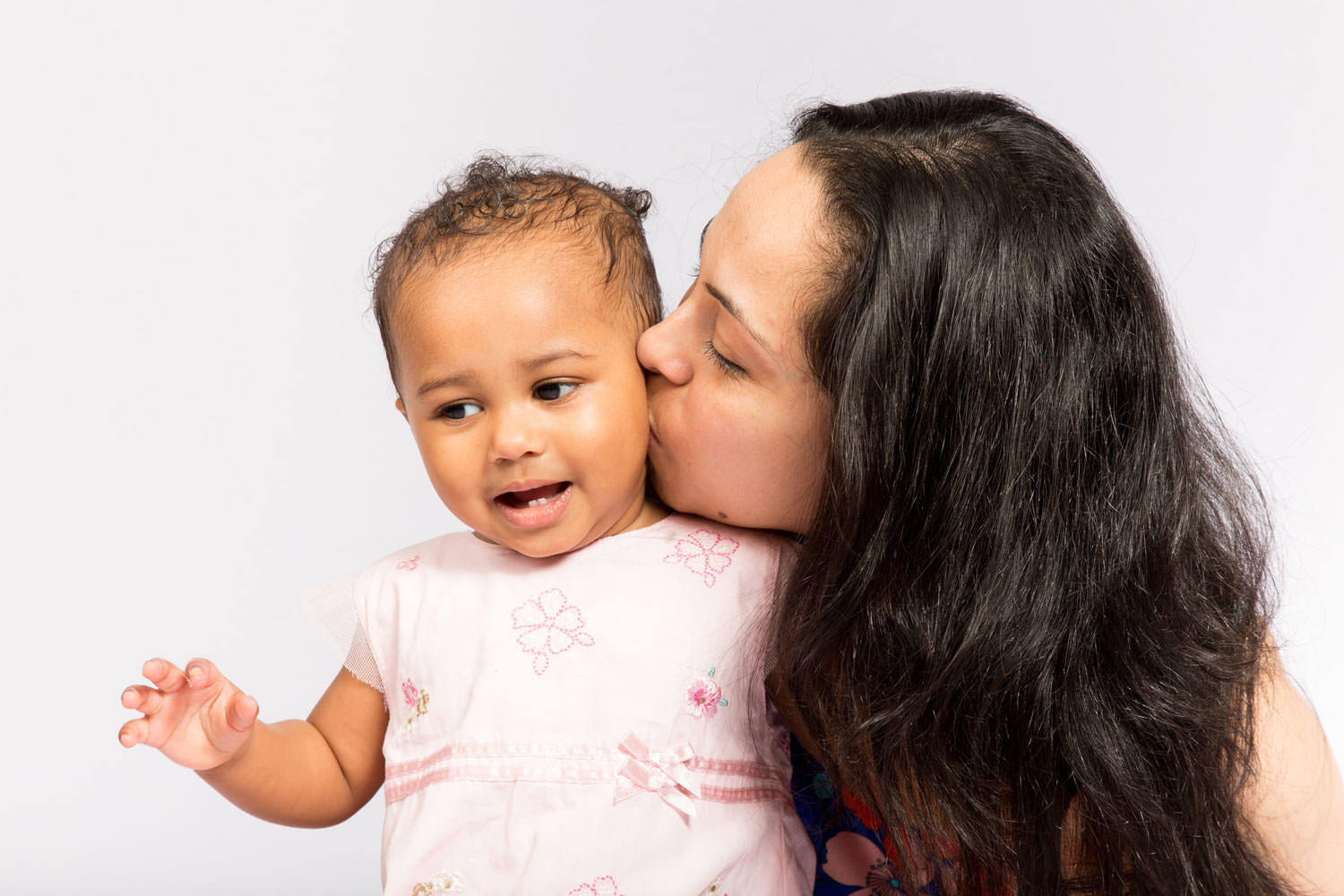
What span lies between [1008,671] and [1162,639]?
165mm

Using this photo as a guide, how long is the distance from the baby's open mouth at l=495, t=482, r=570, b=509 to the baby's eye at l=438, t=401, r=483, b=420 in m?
0.09

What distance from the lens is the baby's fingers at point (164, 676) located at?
131 centimetres

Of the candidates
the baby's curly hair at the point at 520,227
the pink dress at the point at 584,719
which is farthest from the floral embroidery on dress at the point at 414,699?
the baby's curly hair at the point at 520,227

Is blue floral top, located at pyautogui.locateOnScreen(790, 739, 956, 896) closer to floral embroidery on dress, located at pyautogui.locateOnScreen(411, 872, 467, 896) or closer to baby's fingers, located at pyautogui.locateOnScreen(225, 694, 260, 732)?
floral embroidery on dress, located at pyautogui.locateOnScreen(411, 872, 467, 896)

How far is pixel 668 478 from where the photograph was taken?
4.76 ft

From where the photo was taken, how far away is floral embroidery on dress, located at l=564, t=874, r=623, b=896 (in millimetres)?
1316

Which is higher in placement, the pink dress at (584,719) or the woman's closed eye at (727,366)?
the woman's closed eye at (727,366)

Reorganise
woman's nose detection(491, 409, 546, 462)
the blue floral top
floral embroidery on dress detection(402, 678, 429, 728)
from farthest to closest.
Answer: the blue floral top → floral embroidery on dress detection(402, 678, 429, 728) → woman's nose detection(491, 409, 546, 462)

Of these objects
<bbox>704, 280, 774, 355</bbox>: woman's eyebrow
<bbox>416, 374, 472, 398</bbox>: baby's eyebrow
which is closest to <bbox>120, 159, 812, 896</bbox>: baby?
<bbox>416, 374, 472, 398</bbox>: baby's eyebrow

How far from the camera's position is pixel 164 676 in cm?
132

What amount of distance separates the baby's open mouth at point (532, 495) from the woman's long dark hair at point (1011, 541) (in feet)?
0.83

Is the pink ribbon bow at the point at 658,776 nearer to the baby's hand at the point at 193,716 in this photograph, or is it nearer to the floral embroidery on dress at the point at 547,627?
the floral embroidery on dress at the point at 547,627

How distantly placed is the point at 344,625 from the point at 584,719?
0.32 metres

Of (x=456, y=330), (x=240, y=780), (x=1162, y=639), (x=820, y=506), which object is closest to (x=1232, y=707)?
(x=1162, y=639)
